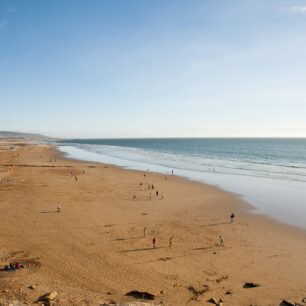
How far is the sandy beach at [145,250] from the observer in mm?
17531

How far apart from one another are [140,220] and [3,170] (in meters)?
42.6

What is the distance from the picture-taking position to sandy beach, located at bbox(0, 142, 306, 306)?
1753cm

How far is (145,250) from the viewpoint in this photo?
23.4 metres

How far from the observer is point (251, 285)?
1856cm

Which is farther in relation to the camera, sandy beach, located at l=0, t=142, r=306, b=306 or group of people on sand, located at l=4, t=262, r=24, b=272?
group of people on sand, located at l=4, t=262, r=24, b=272

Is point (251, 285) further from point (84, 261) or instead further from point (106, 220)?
point (106, 220)

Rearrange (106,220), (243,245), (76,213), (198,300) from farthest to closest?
1. (76,213)
2. (106,220)
3. (243,245)
4. (198,300)

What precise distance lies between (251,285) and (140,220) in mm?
14049

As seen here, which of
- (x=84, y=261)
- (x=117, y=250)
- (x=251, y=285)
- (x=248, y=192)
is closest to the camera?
(x=251, y=285)

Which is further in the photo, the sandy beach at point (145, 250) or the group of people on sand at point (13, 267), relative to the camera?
the group of people on sand at point (13, 267)

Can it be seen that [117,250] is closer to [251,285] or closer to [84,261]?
[84,261]

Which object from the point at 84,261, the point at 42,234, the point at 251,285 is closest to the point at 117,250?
the point at 84,261

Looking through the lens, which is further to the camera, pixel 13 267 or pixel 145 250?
pixel 145 250

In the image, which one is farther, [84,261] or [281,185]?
[281,185]
